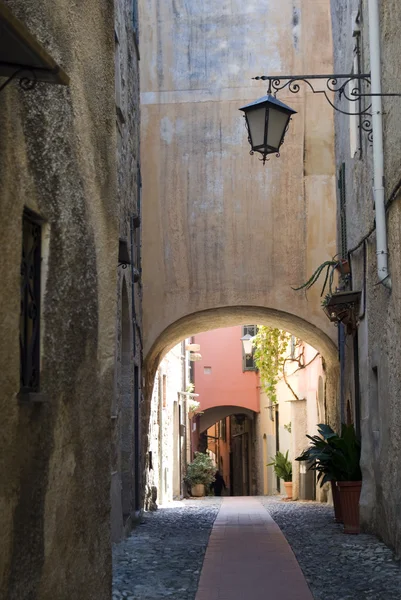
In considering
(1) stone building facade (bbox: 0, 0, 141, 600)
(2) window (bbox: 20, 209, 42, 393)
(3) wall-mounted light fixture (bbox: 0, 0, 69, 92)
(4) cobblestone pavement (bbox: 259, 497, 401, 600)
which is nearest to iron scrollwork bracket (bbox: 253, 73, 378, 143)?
(1) stone building facade (bbox: 0, 0, 141, 600)

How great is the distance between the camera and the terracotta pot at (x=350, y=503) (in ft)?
34.6

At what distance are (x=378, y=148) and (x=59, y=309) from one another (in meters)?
5.24

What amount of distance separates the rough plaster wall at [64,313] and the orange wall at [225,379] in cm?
2851

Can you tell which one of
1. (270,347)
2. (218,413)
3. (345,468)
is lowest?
(345,468)

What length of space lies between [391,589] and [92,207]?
11.7 feet

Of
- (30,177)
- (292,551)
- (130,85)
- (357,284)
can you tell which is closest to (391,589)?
(292,551)

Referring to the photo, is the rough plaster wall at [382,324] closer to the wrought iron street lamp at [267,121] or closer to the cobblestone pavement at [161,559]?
the wrought iron street lamp at [267,121]

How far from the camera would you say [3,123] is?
4082 mm

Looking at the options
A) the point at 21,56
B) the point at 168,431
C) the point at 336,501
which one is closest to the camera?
the point at 21,56

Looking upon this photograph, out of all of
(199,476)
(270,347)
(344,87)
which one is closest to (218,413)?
(199,476)

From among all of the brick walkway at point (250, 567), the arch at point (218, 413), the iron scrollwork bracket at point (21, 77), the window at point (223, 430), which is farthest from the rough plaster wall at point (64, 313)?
the window at point (223, 430)

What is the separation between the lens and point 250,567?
27.1 ft

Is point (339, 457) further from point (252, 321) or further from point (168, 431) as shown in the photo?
point (168, 431)

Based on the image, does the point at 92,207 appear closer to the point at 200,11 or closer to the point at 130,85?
the point at 130,85
